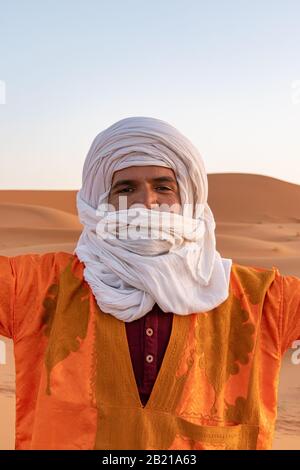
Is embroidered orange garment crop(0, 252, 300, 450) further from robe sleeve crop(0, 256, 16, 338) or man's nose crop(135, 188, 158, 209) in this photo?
man's nose crop(135, 188, 158, 209)

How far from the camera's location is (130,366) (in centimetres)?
231

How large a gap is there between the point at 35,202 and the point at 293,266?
2046 inches

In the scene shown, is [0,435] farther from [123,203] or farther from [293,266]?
[293,266]

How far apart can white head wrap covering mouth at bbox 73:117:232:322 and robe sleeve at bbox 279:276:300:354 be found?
0.21 metres

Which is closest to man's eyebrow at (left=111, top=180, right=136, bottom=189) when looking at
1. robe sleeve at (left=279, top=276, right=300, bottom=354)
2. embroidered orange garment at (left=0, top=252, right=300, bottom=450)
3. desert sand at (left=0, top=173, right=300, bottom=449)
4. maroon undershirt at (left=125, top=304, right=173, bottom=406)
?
embroidered orange garment at (left=0, top=252, right=300, bottom=450)

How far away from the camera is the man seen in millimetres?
2318

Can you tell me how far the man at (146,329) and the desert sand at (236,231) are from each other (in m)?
2.64

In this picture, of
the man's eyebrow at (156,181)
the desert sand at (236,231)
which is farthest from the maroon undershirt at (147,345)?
the desert sand at (236,231)

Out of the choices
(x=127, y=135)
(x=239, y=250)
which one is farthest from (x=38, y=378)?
(x=239, y=250)

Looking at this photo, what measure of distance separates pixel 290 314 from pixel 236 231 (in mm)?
25919

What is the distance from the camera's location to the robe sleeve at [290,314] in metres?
2.40

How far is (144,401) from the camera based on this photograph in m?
2.34

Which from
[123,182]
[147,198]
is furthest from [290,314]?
[123,182]

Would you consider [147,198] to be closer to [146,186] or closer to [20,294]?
[146,186]
